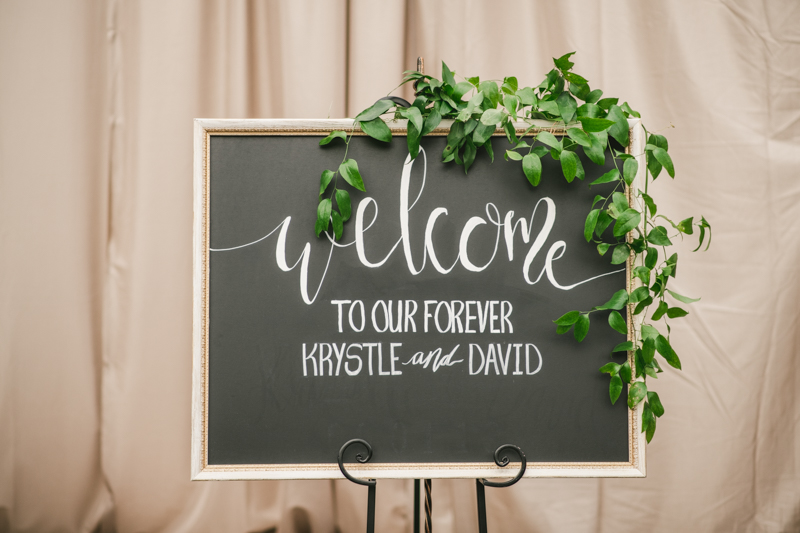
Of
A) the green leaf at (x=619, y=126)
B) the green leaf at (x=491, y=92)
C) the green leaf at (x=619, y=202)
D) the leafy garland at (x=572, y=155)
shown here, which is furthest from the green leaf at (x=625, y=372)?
the green leaf at (x=491, y=92)

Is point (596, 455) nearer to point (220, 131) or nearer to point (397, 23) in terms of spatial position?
point (220, 131)

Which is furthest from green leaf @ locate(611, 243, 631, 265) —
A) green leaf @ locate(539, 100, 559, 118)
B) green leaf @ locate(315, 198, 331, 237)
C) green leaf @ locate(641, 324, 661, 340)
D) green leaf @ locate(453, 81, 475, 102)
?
green leaf @ locate(315, 198, 331, 237)

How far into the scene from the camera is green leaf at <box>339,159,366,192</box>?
2.06 feet

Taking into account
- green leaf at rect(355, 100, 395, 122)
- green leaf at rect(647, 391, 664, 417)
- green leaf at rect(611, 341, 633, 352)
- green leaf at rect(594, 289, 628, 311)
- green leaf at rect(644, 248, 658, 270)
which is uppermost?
green leaf at rect(355, 100, 395, 122)

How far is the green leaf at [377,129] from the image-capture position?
638 mm

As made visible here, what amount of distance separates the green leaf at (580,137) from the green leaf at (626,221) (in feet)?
0.37

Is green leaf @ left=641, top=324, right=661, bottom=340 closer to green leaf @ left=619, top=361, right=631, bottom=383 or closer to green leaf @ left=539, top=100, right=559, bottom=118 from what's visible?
green leaf @ left=619, top=361, right=631, bottom=383

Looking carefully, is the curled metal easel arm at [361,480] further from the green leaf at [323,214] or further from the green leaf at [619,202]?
the green leaf at [619,202]

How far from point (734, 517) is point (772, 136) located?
35.7 inches

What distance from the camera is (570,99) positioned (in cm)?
65

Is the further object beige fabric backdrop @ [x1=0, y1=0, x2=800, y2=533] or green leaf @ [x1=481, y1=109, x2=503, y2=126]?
beige fabric backdrop @ [x1=0, y1=0, x2=800, y2=533]

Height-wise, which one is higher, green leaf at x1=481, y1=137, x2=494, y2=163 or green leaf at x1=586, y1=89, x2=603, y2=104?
green leaf at x1=586, y1=89, x2=603, y2=104

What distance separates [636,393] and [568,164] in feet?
1.17

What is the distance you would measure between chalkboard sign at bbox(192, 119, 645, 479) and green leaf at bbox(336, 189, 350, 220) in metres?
0.02
